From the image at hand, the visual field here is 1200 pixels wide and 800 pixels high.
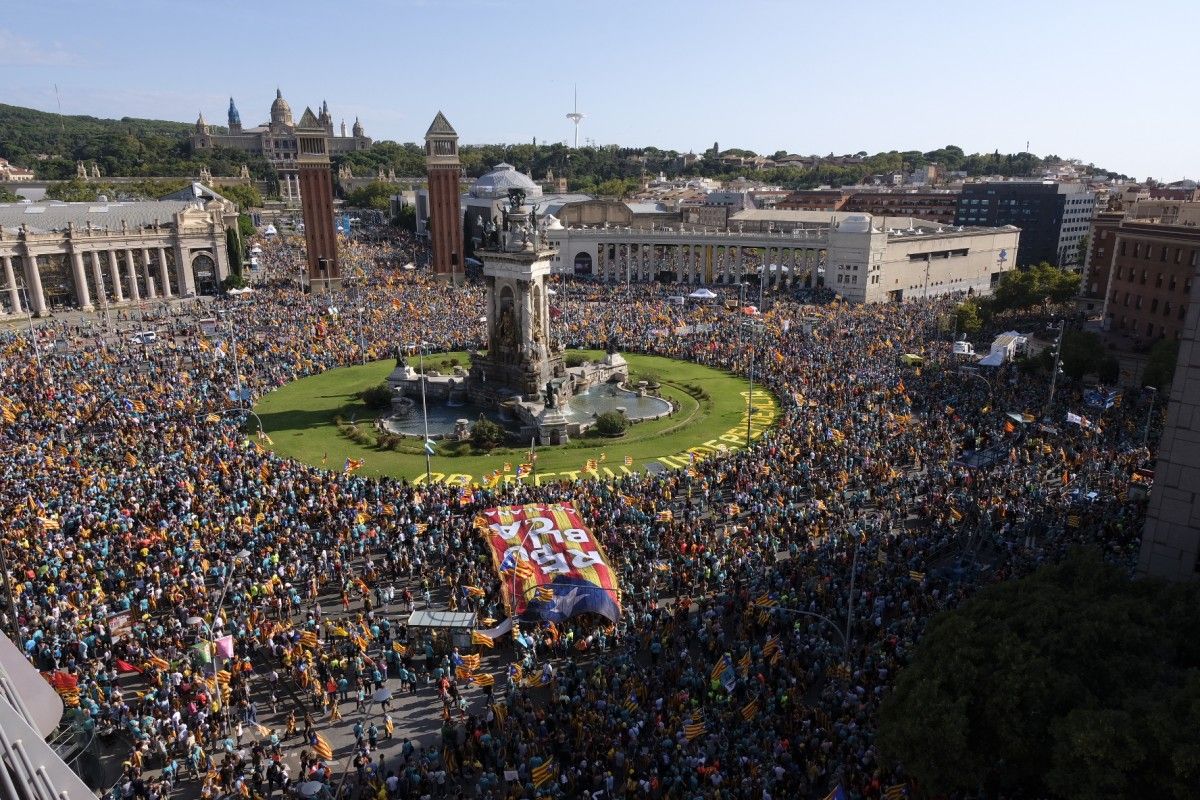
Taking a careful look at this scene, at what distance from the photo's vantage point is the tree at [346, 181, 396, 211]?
18775 cm

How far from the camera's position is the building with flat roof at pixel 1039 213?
449 feet

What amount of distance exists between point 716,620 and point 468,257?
360 feet

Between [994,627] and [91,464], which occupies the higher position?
[994,627]

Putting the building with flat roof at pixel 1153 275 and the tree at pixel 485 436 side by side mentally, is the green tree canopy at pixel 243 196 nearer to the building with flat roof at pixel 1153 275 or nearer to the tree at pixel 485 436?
the tree at pixel 485 436

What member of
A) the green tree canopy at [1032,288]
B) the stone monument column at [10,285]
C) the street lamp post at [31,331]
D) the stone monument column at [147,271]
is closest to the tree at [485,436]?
the street lamp post at [31,331]

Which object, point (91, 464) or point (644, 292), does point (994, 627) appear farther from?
point (644, 292)

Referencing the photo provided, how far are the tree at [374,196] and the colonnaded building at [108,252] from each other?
3054 inches

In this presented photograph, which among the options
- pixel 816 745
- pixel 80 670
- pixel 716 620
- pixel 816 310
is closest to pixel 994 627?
pixel 816 745

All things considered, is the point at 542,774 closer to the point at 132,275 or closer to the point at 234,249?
the point at 132,275

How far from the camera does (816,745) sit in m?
20.7

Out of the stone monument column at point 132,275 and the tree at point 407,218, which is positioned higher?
the tree at point 407,218

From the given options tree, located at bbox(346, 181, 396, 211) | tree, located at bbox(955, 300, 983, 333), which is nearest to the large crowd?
tree, located at bbox(955, 300, 983, 333)

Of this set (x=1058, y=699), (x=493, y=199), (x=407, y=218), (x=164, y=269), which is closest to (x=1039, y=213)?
(x=493, y=199)

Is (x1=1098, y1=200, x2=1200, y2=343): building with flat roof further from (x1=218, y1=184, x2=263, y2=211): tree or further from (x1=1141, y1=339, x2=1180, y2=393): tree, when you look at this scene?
(x1=218, y1=184, x2=263, y2=211): tree
